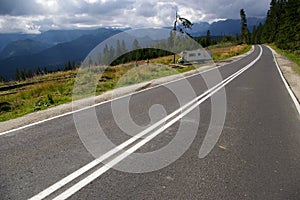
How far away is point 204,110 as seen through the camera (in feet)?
23.1

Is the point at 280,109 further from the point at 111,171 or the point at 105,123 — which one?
the point at 111,171

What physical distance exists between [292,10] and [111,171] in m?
54.6

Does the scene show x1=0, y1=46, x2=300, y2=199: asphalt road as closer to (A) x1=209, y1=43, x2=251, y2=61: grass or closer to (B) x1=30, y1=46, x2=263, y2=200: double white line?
(B) x1=30, y1=46, x2=263, y2=200: double white line

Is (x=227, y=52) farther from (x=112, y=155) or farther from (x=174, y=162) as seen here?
(x=112, y=155)

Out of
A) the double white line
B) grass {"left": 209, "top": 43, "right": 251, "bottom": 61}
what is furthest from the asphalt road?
→ grass {"left": 209, "top": 43, "right": 251, "bottom": 61}

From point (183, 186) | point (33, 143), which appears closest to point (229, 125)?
point (183, 186)

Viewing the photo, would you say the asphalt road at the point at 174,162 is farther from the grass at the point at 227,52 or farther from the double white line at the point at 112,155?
the grass at the point at 227,52

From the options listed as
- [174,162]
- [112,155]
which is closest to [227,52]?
[174,162]

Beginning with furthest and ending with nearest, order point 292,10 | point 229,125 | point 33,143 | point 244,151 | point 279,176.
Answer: point 292,10 < point 229,125 < point 33,143 < point 244,151 < point 279,176

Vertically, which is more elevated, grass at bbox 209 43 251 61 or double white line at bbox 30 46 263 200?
double white line at bbox 30 46 263 200

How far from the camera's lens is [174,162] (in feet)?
12.8

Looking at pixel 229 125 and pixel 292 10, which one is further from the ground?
pixel 292 10

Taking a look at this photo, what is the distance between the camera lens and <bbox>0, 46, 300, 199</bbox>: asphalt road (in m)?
3.11

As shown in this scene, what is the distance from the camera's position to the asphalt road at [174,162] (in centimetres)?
311
